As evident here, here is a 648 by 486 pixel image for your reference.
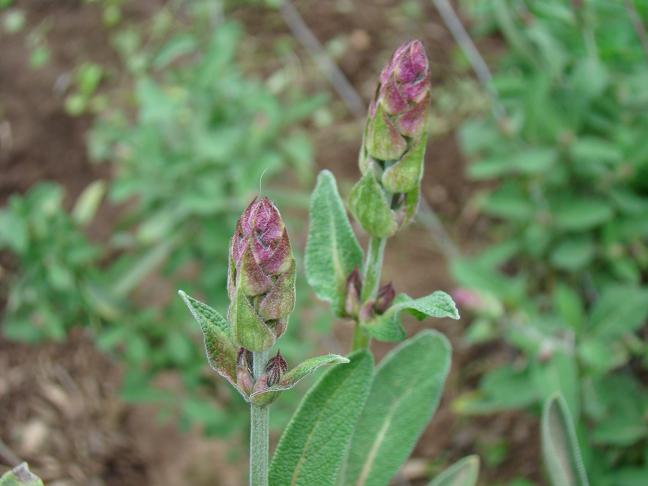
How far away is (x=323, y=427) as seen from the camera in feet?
2.97

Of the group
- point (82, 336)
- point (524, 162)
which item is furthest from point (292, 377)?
point (82, 336)

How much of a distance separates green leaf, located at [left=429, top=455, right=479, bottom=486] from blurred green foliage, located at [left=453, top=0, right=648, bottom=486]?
3.00 ft

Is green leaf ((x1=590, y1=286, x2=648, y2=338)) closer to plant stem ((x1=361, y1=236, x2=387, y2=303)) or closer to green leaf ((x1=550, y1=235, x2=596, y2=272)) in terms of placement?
green leaf ((x1=550, y1=235, x2=596, y2=272))

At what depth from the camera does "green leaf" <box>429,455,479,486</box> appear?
1102 mm

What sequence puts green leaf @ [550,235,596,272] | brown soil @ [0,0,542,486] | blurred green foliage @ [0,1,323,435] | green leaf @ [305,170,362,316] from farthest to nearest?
brown soil @ [0,0,542,486], green leaf @ [550,235,596,272], blurred green foliage @ [0,1,323,435], green leaf @ [305,170,362,316]

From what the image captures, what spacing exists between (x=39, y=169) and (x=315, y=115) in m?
1.28

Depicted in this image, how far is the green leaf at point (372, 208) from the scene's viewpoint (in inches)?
34.5

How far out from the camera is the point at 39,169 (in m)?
3.72

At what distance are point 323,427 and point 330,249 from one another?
0.70 feet

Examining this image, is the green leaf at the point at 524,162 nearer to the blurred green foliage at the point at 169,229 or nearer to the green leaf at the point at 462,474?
the blurred green foliage at the point at 169,229

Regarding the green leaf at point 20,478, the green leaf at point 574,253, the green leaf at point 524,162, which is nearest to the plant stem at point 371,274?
the green leaf at point 20,478

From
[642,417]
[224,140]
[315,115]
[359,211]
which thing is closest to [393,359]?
[359,211]

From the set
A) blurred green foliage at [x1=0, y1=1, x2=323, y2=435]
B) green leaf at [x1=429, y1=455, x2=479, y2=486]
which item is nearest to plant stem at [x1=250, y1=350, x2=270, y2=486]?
green leaf at [x1=429, y1=455, x2=479, y2=486]

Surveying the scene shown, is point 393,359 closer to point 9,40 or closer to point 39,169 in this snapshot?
point 39,169
